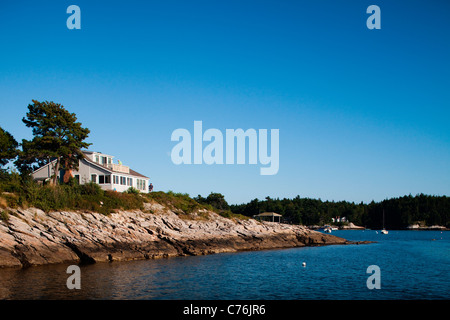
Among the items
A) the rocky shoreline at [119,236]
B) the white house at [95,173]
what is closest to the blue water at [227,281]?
the rocky shoreline at [119,236]

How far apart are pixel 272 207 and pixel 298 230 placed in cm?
11188

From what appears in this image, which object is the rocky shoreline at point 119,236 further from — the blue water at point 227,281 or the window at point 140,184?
the window at point 140,184

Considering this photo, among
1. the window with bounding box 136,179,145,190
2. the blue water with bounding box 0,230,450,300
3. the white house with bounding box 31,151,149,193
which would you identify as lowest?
the blue water with bounding box 0,230,450,300

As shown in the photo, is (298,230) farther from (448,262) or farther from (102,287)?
(102,287)

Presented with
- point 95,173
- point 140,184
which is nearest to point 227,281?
point 95,173

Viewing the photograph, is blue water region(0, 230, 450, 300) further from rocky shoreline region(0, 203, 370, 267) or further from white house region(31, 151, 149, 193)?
white house region(31, 151, 149, 193)

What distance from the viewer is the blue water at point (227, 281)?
28.6 meters

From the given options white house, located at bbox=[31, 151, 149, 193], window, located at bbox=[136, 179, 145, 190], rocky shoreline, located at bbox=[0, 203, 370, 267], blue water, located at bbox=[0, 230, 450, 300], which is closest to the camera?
blue water, located at bbox=[0, 230, 450, 300]

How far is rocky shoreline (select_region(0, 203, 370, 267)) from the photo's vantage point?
4128 centimetres

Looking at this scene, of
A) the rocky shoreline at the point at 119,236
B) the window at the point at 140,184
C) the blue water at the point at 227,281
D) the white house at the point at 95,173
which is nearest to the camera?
the blue water at the point at 227,281

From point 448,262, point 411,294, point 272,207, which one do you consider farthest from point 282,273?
point 272,207

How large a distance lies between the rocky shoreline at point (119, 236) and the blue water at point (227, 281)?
10.9 feet

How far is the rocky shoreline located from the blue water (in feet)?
10.9

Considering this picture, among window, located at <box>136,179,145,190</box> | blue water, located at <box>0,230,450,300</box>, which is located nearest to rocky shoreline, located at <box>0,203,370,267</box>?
blue water, located at <box>0,230,450,300</box>
